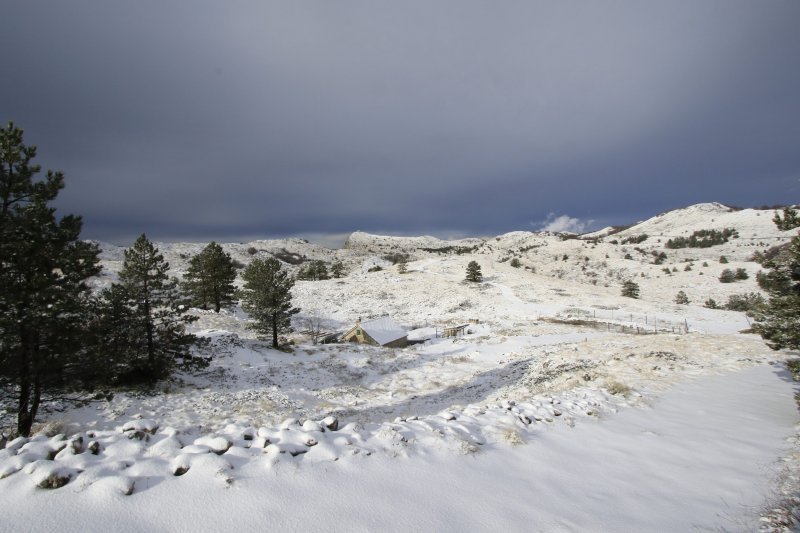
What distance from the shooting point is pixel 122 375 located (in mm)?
18672

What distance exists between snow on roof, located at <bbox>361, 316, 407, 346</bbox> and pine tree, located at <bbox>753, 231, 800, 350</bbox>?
98.0ft

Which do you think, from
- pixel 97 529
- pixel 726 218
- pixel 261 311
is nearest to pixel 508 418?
pixel 97 529

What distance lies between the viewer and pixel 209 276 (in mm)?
42000

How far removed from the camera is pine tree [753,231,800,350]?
8969 mm

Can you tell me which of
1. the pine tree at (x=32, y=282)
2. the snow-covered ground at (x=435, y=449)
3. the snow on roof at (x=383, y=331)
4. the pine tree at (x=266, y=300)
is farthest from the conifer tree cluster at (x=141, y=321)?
the snow on roof at (x=383, y=331)

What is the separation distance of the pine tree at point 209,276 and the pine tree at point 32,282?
32.0 metres

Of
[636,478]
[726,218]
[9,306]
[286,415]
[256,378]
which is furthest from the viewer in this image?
[726,218]

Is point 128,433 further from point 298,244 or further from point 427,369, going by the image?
point 298,244

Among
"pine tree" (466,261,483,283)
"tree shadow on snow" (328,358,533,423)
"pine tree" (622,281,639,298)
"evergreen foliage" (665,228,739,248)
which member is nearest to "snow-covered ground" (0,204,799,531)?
"tree shadow on snow" (328,358,533,423)

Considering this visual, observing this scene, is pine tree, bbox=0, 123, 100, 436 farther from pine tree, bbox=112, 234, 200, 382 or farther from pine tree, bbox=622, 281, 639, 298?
pine tree, bbox=622, 281, 639, 298

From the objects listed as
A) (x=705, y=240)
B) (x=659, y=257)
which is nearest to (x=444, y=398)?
(x=659, y=257)

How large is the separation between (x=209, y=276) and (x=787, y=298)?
4775 centimetres

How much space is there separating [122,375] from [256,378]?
23.1 ft

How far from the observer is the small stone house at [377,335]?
3656 cm
